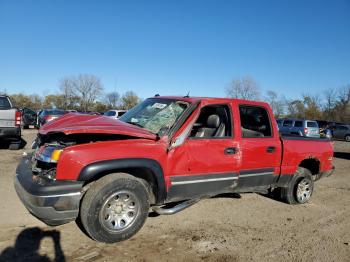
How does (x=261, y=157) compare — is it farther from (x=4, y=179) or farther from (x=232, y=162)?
(x=4, y=179)

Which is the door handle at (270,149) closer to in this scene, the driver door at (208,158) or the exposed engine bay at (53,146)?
the driver door at (208,158)

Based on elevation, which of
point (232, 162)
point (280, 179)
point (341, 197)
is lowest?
point (341, 197)

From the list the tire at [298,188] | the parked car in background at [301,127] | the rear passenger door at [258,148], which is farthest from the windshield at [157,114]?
the parked car in background at [301,127]

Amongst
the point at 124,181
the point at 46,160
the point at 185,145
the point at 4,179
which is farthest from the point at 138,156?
the point at 4,179

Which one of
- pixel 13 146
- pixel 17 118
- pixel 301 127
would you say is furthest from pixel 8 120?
pixel 301 127

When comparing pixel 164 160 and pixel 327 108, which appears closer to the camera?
pixel 164 160

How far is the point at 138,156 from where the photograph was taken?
14.4 ft

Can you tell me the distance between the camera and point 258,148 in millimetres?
5652

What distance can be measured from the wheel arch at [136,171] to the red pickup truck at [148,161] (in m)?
0.01

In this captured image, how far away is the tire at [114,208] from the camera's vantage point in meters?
4.12

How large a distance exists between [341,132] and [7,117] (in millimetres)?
29351

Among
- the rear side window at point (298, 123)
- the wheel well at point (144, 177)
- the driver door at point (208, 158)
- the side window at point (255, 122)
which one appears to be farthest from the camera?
the rear side window at point (298, 123)

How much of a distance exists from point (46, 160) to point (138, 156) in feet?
3.58

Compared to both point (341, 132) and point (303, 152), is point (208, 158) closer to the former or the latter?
point (303, 152)
